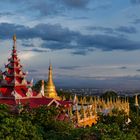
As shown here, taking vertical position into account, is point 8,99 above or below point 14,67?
below

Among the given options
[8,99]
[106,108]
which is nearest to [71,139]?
[8,99]

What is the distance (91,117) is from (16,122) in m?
17.7

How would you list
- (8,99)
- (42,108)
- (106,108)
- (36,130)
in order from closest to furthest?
(36,130), (42,108), (8,99), (106,108)

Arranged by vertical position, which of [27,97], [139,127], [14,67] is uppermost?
[14,67]

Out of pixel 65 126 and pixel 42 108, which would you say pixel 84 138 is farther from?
pixel 42 108

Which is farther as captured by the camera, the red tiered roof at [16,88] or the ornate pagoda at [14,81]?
the ornate pagoda at [14,81]

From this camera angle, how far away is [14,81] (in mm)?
32281

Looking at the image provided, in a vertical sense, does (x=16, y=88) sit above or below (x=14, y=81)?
below

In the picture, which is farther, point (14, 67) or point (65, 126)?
point (14, 67)

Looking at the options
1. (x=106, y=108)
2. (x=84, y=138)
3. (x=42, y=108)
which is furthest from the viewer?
(x=106, y=108)

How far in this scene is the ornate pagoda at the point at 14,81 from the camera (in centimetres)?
3177

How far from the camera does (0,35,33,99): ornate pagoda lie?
31766mm

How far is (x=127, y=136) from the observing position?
16.9 meters

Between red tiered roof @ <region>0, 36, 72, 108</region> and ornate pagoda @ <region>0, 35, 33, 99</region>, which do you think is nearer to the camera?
red tiered roof @ <region>0, 36, 72, 108</region>
